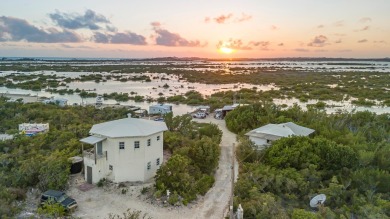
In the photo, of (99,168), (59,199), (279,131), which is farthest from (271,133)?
(59,199)

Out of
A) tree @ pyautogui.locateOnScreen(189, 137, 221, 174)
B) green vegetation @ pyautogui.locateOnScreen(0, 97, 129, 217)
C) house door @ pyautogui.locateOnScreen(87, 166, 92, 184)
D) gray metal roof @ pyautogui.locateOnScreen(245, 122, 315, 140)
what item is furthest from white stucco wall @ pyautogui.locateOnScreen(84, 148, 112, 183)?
gray metal roof @ pyautogui.locateOnScreen(245, 122, 315, 140)

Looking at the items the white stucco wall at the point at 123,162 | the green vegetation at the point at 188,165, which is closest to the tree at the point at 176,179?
A: the green vegetation at the point at 188,165

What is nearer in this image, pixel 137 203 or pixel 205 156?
pixel 137 203

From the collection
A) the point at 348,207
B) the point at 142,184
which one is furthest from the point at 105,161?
the point at 348,207

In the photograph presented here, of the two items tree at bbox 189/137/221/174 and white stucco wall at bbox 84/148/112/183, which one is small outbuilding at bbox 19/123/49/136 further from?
tree at bbox 189/137/221/174

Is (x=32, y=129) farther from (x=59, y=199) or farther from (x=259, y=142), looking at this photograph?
(x=259, y=142)

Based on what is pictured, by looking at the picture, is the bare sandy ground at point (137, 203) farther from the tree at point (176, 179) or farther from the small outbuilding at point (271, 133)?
the small outbuilding at point (271, 133)

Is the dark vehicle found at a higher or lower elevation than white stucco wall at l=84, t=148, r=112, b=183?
lower
